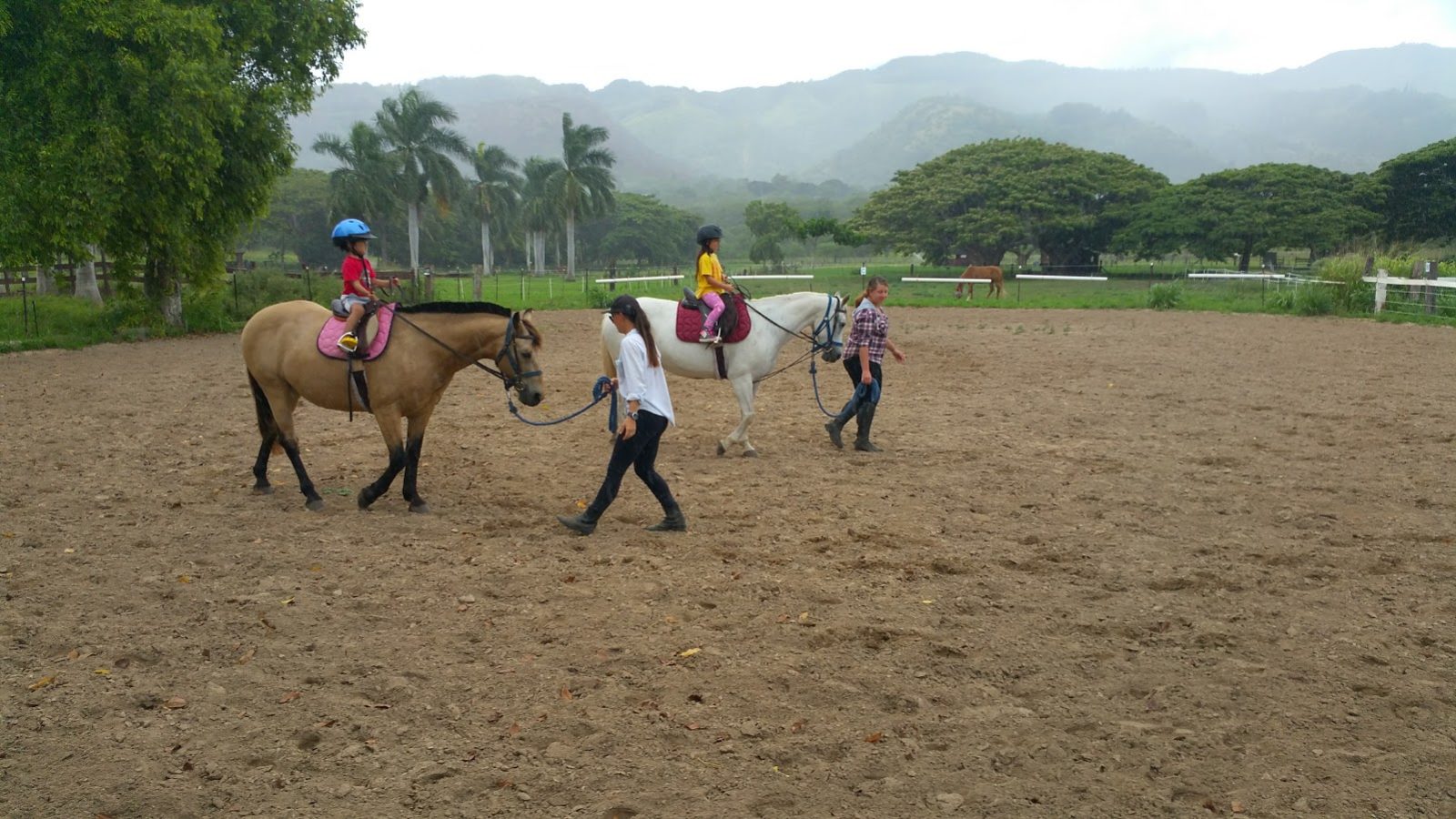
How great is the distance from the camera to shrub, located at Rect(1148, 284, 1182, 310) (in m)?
27.5

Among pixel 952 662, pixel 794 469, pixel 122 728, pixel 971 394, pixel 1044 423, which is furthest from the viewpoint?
pixel 971 394

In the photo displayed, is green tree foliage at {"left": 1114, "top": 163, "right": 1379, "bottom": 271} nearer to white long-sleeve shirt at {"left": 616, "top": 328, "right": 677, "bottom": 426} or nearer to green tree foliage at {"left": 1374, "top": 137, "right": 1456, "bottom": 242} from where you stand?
green tree foliage at {"left": 1374, "top": 137, "right": 1456, "bottom": 242}

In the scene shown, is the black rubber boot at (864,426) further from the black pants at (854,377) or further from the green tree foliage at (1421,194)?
the green tree foliage at (1421,194)

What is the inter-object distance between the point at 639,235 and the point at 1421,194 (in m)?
62.1

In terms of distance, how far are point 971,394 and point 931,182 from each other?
148 ft

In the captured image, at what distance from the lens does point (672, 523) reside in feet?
22.9

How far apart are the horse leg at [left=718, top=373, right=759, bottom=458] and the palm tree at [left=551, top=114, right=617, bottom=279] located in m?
53.5

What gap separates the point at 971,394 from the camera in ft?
43.3

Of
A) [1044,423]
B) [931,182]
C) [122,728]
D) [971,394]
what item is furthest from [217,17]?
[931,182]

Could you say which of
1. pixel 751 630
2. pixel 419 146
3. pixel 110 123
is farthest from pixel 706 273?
pixel 419 146

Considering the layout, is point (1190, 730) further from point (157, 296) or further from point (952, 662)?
point (157, 296)

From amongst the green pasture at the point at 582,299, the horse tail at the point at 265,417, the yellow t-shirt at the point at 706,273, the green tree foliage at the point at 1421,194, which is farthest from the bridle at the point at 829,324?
the green tree foliage at the point at 1421,194

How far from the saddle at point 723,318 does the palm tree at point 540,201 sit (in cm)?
5515

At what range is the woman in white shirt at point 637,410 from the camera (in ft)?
21.2
